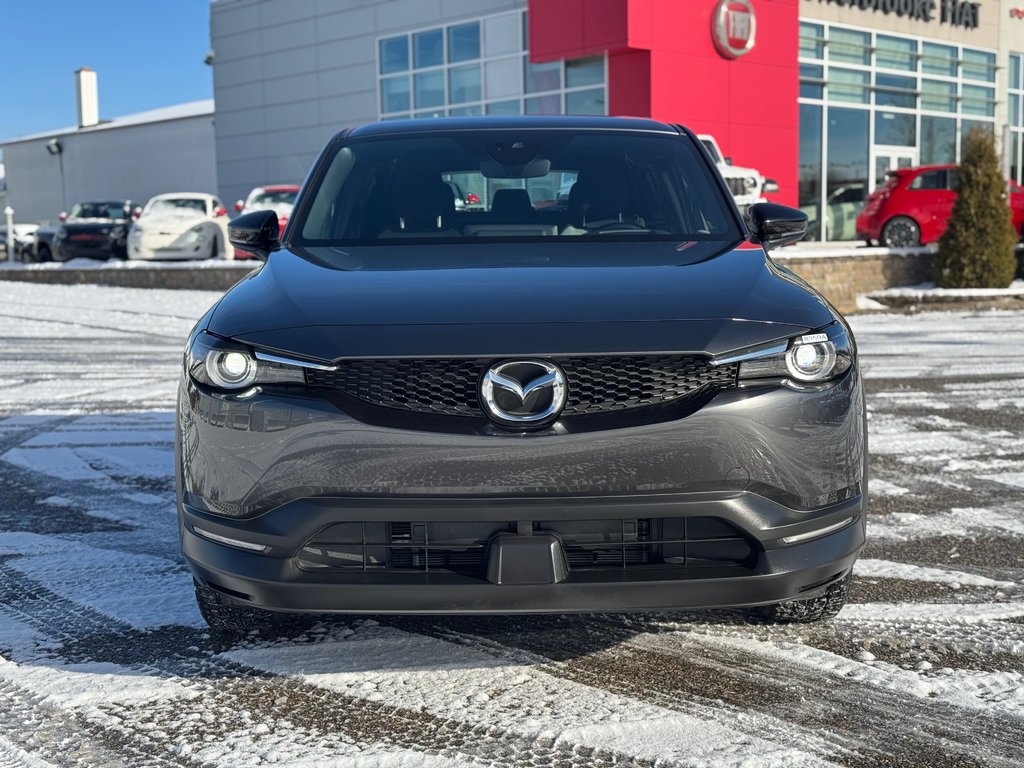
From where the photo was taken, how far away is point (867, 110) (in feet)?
98.1

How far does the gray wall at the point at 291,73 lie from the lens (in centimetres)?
3072

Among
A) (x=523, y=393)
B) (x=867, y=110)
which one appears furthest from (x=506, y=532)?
(x=867, y=110)

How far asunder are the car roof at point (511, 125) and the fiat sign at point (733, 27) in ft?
72.0

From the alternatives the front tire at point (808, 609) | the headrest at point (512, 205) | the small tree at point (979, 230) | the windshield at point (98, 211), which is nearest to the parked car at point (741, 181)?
the small tree at point (979, 230)

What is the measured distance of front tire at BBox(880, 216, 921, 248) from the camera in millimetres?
20812

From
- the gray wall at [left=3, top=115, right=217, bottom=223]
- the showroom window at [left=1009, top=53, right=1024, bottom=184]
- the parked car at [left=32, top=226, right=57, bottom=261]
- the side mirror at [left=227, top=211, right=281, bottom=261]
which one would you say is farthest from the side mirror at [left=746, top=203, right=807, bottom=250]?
Result: the gray wall at [left=3, top=115, right=217, bottom=223]

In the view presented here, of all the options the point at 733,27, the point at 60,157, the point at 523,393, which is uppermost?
the point at 60,157

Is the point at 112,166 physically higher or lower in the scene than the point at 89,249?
higher

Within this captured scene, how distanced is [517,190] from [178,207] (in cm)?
1885

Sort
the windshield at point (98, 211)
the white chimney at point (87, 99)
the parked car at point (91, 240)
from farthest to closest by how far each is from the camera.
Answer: the white chimney at point (87, 99)
the windshield at point (98, 211)
the parked car at point (91, 240)

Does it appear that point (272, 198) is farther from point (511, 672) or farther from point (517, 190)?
point (511, 672)

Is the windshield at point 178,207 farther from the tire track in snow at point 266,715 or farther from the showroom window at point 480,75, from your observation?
the tire track in snow at point 266,715

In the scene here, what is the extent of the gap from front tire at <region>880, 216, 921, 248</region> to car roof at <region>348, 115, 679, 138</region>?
17.4 metres

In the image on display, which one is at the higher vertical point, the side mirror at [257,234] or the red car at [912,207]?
the red car at [912,207]
